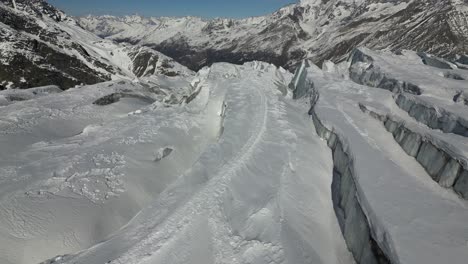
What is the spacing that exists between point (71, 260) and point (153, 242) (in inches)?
127

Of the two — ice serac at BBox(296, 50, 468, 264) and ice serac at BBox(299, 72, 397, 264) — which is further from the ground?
ice serac at BBox(296, 50, 468, 264)

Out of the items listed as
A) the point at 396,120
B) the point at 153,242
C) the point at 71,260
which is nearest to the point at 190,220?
the point at 153,242

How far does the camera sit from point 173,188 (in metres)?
17.4

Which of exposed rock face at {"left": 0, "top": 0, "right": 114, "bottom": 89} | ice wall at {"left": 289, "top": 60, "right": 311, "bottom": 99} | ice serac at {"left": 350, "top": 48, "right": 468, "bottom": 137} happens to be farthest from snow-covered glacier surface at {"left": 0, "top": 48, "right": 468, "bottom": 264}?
exposed rock face at {"left": 0, "top": 0, "right": 114, "bottom": 89}

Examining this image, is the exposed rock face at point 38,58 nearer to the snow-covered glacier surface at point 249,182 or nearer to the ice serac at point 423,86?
the snow-covered glacier surface at point 249,182

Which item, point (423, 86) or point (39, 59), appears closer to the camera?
point (423, 86)

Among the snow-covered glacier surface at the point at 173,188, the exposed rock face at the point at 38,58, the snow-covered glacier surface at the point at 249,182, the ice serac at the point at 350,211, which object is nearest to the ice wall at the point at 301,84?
the snow-covered glacier surface at the point at 249,182

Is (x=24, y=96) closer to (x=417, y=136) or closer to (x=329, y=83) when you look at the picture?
(x=329, y=83)

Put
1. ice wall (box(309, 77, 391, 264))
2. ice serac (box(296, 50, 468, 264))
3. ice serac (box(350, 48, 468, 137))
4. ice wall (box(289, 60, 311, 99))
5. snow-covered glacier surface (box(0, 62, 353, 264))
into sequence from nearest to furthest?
ice serac (box(296, 50, 468, 264))
ice wall (box(309, 77, 391, 264))
snow-covered glacier surface (box(0, 62, 353, 264))
ice serac (box(350, 48, 468, 137))
ice wall (box(289, 60, 311, 99))

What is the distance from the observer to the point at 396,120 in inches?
859

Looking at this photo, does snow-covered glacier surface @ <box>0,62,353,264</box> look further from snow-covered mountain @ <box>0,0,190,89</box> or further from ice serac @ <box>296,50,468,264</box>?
snow-covered mountain @ <box>0,0,190,89</box>

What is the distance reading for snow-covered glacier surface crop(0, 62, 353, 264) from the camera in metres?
13.7

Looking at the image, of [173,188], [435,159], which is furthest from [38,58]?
[435,159]

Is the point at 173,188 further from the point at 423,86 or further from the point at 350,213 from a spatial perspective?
the point at 423,86
